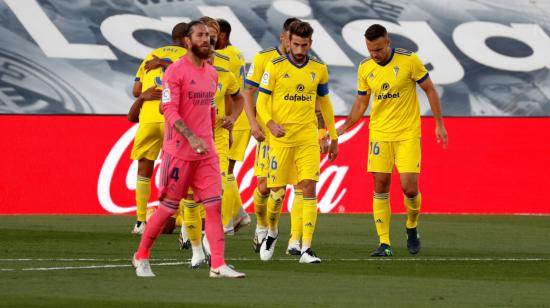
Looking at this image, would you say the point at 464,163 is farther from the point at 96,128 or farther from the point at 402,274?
the point at 402,274

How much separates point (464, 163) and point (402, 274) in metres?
10.9

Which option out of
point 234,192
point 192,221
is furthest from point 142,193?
point 192,221

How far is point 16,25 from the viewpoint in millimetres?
21953

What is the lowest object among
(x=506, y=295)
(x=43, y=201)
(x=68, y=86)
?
(x=43, y=201)

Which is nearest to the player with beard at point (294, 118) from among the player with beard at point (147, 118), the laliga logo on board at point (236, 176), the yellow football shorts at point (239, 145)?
the player with beard at point (147, 118)

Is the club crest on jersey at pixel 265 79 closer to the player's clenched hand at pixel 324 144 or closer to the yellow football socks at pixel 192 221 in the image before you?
the player's clenched hand at pixel 324 144

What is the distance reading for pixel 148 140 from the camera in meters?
15.7

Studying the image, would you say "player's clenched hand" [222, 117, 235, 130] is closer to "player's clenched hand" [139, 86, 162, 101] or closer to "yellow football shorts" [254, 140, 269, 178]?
"yellow football shorts" [254, 140, 269, 178]

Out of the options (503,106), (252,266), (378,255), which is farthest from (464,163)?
(252,266)

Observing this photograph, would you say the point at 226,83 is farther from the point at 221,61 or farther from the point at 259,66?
the point at 221,61

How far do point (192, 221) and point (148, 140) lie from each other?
Answer: 4155 mm

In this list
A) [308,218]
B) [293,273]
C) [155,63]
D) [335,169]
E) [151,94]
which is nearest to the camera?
[293,273]

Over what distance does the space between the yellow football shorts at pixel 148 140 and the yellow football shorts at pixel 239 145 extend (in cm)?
98

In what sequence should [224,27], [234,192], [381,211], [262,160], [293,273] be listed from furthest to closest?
[234,192]
[224,27]
[262,160]
[381,211]
[293,273]
